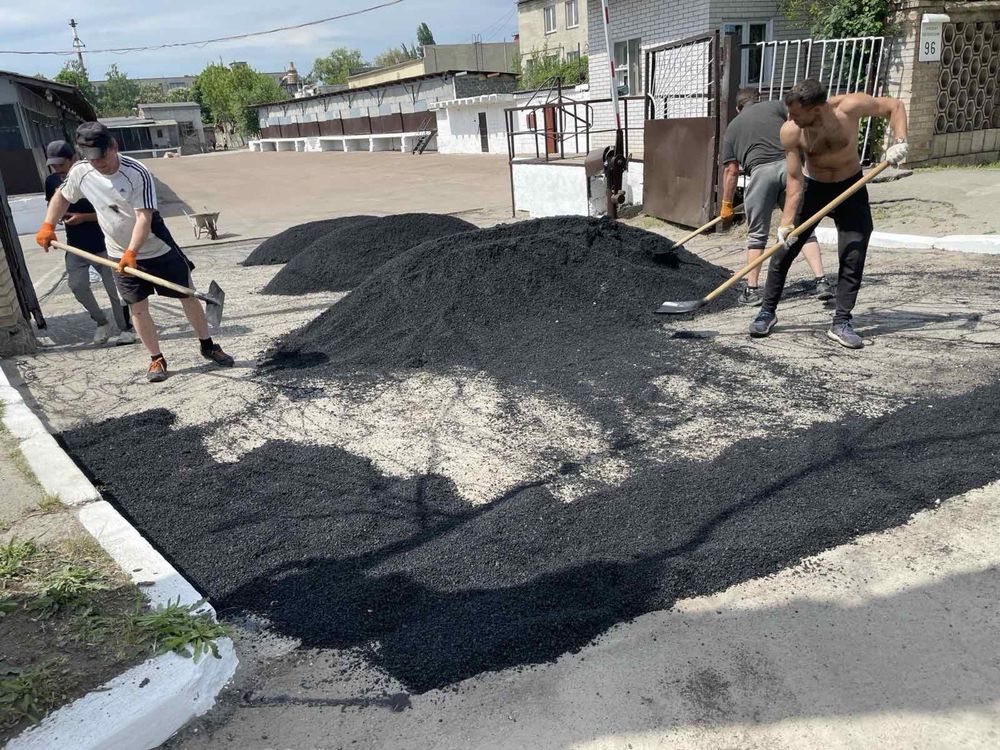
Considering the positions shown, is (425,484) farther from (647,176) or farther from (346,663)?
(647,176)

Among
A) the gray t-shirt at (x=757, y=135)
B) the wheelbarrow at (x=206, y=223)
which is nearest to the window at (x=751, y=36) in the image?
the gray t-shirt at (x=757, y=135)

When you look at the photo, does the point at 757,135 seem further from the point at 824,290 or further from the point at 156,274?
the point at 156,274

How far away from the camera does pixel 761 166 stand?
5707mm

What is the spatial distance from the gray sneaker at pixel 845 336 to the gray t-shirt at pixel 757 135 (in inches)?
65.1

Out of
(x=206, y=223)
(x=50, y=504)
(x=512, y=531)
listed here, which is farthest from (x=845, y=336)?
(x=206, y=223)

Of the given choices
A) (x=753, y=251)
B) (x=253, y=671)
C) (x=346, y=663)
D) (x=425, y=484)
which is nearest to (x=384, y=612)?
(x=346, y=663)

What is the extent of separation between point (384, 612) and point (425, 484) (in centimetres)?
99

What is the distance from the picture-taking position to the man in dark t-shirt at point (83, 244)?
5.91 m

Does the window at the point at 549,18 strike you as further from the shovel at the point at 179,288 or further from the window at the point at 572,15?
the shovel at the point at 179,288

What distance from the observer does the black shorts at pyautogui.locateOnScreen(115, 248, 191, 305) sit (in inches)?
203

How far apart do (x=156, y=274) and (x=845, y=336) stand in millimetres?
4847

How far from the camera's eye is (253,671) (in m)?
2.35

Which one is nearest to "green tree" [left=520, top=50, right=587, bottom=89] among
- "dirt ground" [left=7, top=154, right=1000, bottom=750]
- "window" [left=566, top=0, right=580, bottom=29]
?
"window" [left=566, top=0, right=580, bottom=29]

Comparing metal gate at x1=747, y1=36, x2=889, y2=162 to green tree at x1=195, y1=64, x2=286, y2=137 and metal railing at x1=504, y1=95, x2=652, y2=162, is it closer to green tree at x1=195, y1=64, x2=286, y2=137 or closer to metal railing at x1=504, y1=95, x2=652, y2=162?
metal railing at x1=504, y1=95, x2=652, y2=162
